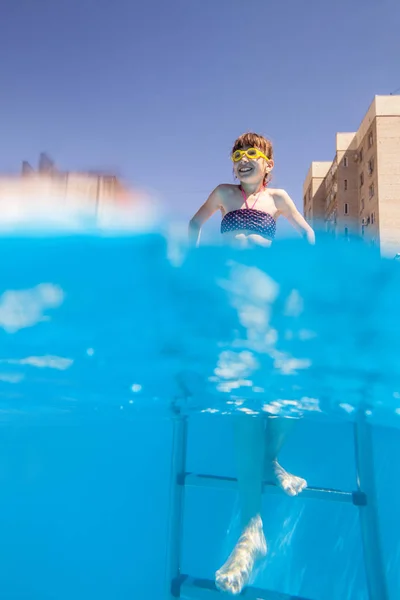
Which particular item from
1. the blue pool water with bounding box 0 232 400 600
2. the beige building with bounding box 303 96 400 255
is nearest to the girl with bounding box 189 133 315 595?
the blue pool water with bounding box 0 232 400 600

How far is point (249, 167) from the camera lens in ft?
10.5

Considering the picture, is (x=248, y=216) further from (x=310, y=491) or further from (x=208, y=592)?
(x=208, y=592)

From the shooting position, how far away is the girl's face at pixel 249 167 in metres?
3.20

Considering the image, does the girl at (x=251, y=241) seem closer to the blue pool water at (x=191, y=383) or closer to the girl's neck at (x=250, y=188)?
the girl's neck at (x=250, y=188)

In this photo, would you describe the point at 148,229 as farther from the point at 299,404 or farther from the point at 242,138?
the point at 299,404

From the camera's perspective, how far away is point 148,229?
9.06 feet

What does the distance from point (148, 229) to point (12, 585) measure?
253 inches

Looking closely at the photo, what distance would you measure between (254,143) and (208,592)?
265 cm

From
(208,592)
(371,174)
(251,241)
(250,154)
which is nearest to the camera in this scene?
(208,592)

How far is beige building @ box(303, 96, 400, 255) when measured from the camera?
30531 mm

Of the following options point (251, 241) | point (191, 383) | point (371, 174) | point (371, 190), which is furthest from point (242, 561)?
point (371, 174)

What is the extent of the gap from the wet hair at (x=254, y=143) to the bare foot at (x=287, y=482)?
1993mm

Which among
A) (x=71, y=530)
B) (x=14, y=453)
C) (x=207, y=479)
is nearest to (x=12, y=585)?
(x=71, y=530)

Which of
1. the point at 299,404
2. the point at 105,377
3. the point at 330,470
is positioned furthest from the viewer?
the point at 330,470
